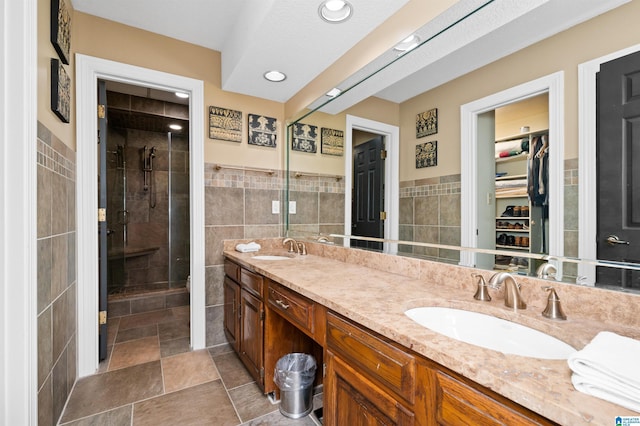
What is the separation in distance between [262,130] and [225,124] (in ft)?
1.08

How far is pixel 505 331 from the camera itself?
3.04ft

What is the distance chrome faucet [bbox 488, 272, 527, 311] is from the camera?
0.99 m

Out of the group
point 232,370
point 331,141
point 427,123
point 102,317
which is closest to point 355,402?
point 427,123

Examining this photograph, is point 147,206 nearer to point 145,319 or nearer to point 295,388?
point 145,319

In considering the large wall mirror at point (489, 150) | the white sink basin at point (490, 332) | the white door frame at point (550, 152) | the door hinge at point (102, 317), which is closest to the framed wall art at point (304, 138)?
the large wall mirror at point (489, 150)

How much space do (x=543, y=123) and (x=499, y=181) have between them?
22cm

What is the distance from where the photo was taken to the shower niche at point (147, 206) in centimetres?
373

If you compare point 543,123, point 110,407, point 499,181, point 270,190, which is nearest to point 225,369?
point 110,407

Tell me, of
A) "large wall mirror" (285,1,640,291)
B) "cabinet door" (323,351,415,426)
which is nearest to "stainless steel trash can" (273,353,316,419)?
"cabinet door" (323,351,415,426)

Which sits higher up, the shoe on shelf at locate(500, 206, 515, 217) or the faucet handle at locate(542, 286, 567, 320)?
the shoe on shelf at locate(500, 206, 515, 217)

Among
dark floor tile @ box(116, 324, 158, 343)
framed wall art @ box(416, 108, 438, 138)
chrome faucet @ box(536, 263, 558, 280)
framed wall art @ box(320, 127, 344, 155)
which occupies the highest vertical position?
framed wall art @ box(320, 127, 344, 155)

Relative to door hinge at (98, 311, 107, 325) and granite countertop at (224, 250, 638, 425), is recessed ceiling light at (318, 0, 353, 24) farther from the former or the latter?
door hinge at (98, 311, 107, 325)

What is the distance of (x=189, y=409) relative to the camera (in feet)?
5.55

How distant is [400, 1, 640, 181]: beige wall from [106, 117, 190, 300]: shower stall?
350cm
